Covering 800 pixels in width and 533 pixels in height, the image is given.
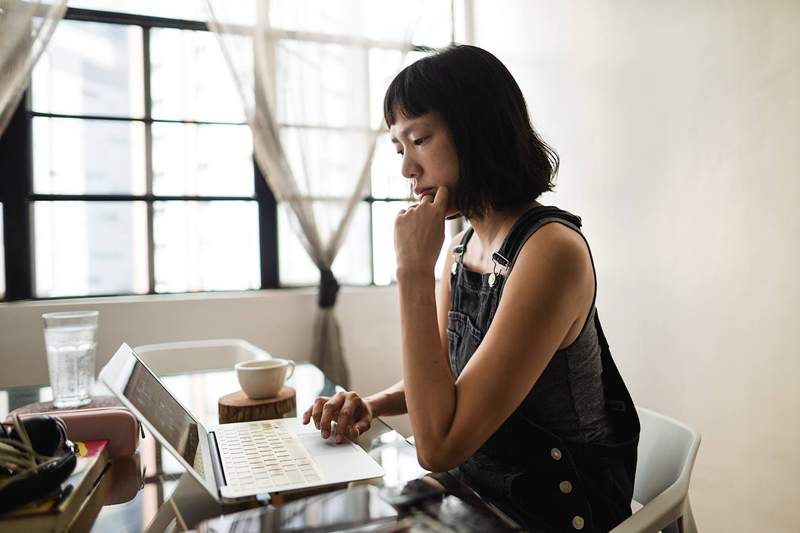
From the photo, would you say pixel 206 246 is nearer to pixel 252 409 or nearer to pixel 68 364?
pixel 68 364

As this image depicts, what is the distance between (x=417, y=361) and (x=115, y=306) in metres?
2.11

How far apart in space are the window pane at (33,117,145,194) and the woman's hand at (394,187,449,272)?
2.05 metres

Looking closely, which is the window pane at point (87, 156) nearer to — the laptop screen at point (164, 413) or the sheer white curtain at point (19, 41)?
the sheer white curtain at point (19, 41)

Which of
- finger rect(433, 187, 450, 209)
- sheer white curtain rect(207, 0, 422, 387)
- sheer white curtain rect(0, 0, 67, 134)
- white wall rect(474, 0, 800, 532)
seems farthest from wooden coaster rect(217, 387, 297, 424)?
sheer white curtain rect(0, 0, 67, 134)

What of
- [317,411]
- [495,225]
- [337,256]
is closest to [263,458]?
[317,411]

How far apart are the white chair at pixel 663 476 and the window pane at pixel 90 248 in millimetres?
2351

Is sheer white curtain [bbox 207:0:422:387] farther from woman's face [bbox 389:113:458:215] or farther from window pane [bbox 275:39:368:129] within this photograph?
woman's face [bbox 389:113:458:215]

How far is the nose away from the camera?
1.13 metres

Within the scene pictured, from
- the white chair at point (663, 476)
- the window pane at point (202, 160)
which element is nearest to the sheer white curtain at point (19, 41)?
the window pane at point (202, 160)

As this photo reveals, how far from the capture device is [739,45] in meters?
1.60

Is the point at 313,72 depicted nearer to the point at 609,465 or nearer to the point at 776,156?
the point at 776,156

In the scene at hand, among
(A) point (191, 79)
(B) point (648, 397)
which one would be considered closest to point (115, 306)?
(A) point (191, 79)

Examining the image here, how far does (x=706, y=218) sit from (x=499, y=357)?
1.22 meters

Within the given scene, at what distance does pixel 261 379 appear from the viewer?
44.5 inches
